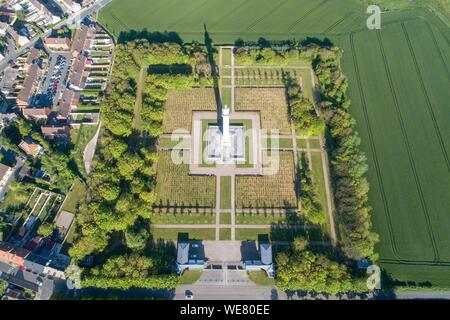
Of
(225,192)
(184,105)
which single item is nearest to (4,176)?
(184,105)

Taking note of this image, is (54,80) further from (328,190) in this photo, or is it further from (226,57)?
(328,190)

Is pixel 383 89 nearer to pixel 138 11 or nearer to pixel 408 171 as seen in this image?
pixel 408 171

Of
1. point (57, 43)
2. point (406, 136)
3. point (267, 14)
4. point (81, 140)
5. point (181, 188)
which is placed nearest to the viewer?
point (181, 188)

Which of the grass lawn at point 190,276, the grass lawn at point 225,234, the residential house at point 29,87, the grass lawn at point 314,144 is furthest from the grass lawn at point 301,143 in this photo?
the residential house at point 29,87

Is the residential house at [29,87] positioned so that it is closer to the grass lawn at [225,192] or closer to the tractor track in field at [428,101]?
the grass lawn at [225,192]

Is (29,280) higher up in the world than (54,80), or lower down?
lower down

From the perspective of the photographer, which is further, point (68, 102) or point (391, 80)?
point (391, 80)

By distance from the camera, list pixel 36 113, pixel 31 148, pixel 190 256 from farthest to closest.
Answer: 1. pixel 36 113
2. pixel 31 148
3. pixel 190 256
